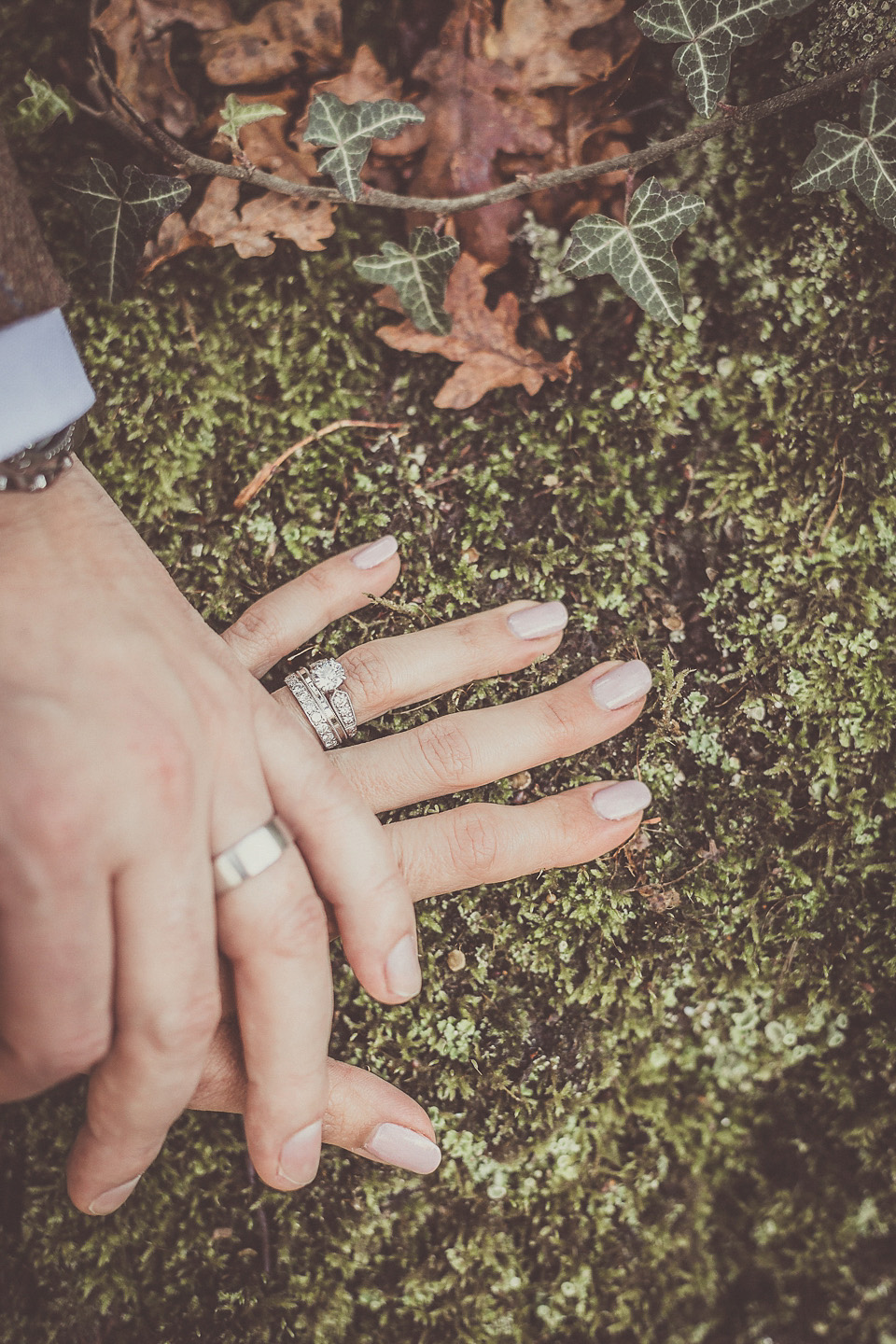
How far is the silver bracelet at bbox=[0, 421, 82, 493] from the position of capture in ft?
5.82

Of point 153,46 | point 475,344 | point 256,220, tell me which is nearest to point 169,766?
point 475,344

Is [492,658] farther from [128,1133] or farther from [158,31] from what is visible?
[158,31]

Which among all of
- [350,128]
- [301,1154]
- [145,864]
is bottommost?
[301,1154]

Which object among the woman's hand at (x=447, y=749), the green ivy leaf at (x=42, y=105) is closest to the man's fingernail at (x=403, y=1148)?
the woman's hand at (x=447, y=749)

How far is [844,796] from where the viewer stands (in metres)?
2.37

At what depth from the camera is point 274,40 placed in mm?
2258

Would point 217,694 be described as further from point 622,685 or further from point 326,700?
point 622,685

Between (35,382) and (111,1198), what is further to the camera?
(111,1198)

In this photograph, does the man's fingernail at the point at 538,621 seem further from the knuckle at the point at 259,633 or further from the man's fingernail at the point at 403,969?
the man's fingernail at the point at 403,969

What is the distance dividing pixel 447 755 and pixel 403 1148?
1073mm

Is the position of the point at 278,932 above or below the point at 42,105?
below

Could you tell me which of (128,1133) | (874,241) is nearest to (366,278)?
(874,241)

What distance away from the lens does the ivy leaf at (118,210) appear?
7.01 ft

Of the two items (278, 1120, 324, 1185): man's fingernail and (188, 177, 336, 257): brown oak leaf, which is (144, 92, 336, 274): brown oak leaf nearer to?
(188, 177, 336, 257): brown oak leaf
